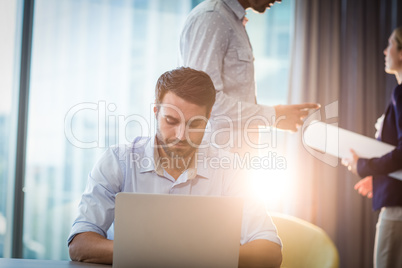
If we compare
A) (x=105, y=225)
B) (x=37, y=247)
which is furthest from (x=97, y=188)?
(x=37, y=247)

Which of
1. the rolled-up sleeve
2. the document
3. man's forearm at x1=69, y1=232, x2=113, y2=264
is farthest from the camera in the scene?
the document

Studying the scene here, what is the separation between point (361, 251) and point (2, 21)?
2.79 m

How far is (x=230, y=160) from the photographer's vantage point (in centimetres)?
129

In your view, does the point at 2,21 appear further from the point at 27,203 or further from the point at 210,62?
the point at 210,62

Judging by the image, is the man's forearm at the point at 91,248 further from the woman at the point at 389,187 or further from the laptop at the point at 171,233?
the woman at the point at 389,187

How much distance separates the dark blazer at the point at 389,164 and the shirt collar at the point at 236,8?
76 cm

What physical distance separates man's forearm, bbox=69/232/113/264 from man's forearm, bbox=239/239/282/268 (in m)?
0.32

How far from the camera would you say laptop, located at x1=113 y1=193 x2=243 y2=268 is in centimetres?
70

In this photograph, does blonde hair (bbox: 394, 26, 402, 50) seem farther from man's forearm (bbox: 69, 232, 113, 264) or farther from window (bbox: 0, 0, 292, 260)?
man's forearm (bbox: 69, 232, 113, 264)

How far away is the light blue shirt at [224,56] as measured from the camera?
4.76ft

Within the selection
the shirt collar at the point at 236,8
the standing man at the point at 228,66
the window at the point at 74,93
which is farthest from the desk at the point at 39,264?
the window at the point at 74,93

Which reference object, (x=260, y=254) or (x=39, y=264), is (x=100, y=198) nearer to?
(x=39, y=264)

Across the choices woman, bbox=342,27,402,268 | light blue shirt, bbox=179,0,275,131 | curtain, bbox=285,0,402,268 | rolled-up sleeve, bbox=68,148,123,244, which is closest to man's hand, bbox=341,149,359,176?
woman, bbox=342,27,402,268

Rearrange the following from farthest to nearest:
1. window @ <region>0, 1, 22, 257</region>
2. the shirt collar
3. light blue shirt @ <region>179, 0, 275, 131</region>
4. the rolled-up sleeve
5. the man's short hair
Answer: window @ <region>0, 1, 22, 257</region>
the shirt collar
light blue shirt @ <region>179, 0, 275, 131</region>
the man's short hair
the rolled-up sleeve
